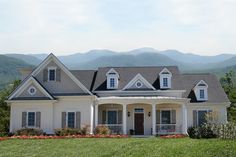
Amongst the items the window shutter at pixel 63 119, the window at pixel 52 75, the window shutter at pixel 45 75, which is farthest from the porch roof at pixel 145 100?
the window shutter at pixel 45 75

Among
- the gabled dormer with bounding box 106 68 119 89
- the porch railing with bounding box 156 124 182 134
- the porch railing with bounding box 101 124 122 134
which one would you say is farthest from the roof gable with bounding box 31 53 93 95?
the porch railing with bounding box 156 124 182 134

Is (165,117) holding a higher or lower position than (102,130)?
higher

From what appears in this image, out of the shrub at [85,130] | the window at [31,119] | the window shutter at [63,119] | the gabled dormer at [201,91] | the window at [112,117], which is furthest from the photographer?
the gabled dormer at [201,91]

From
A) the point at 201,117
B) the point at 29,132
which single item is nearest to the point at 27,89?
the point at 29,132

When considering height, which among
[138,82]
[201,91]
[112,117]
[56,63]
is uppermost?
[56,63]

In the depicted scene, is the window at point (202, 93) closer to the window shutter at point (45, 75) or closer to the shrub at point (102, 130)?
the shrub at point (102, 130)

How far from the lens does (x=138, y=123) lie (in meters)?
37.9

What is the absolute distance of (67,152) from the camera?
834 inches

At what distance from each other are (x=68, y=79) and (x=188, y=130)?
11.4 metres

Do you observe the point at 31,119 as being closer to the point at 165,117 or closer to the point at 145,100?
the point at 145,100

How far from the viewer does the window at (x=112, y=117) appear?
124 ft

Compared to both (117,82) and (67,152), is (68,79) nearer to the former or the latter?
(117,82)

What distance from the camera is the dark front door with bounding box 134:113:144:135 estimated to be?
37844mm

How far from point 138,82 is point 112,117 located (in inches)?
155
